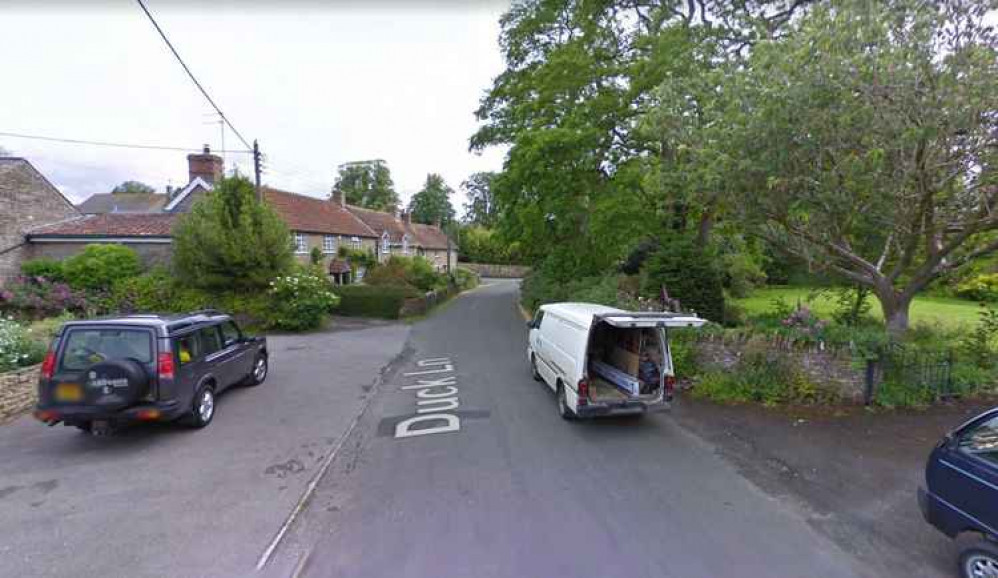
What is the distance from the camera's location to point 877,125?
6.07 m

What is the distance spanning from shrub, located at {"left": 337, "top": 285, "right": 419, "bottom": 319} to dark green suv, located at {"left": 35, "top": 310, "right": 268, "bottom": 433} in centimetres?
1212

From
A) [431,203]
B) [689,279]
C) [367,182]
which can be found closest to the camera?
[689,279]

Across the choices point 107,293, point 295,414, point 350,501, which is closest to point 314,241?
point 107,293

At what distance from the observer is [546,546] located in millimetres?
3717

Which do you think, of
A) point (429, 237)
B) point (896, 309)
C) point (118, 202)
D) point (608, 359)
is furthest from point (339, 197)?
point (118, 202)

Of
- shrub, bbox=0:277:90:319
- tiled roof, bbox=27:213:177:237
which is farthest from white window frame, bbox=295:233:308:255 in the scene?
shrub, bbox=0:277:90:319

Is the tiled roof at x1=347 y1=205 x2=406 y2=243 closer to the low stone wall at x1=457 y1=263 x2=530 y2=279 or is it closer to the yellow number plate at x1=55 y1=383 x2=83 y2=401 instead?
the low stone wall at x1=457 y1=263 x2=530 y2=279

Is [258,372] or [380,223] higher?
[380,223]

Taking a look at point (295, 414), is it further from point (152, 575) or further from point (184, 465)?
point (152, 575)

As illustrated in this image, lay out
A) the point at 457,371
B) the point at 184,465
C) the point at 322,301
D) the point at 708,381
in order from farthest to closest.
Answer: the point at 322,301 → the point at 457,371 → the point at 708,381 → the point at 184,465

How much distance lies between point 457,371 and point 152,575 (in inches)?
273

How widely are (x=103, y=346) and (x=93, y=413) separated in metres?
0.92

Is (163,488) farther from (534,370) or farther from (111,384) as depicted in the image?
(534,370)

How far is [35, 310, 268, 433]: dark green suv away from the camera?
5285 millimetres
